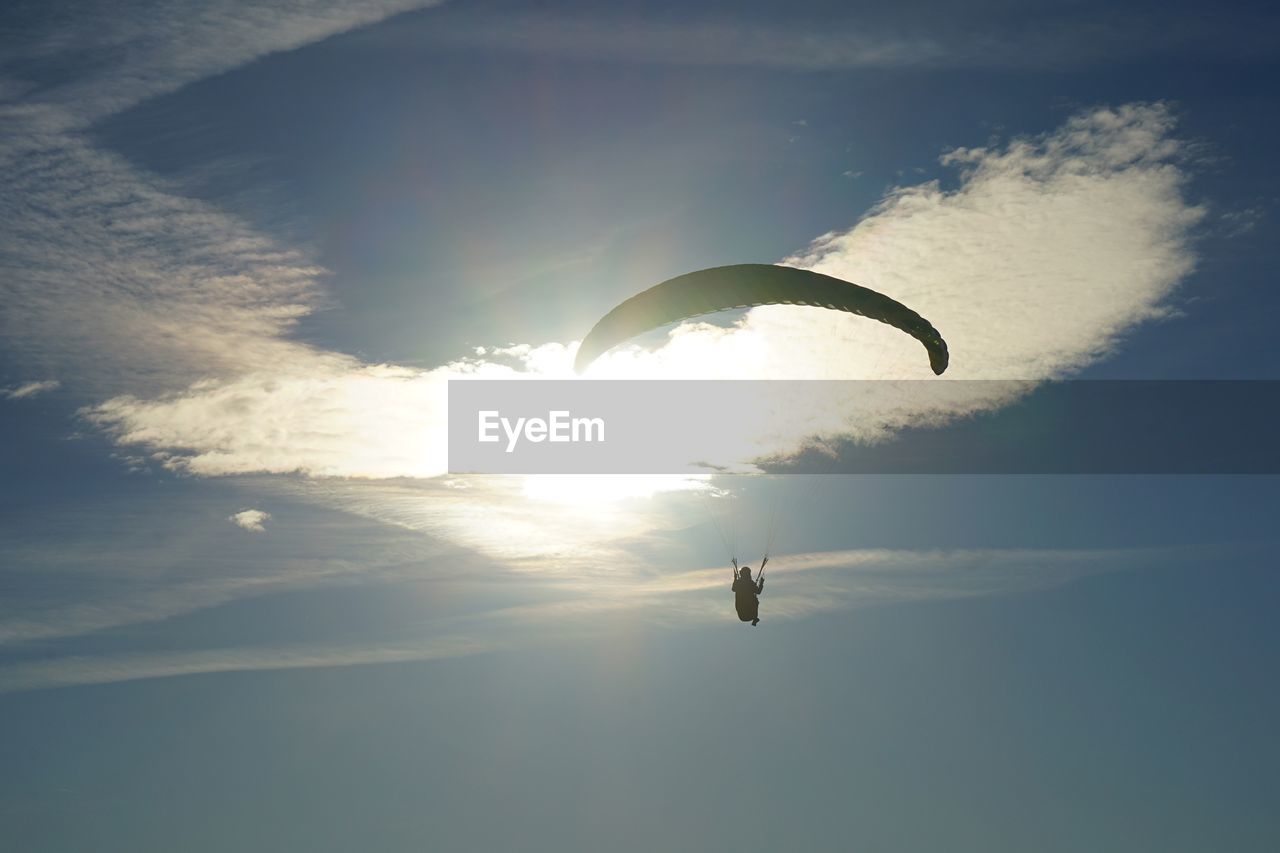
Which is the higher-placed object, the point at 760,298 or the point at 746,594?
the point at 760,298

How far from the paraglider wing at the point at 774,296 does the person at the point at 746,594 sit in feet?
30.0

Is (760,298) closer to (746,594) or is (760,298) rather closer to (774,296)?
(774,296)

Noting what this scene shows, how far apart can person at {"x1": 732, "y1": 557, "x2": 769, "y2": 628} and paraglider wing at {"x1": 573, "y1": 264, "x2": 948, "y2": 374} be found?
9.14m

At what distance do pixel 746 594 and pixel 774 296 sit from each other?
1029 centimetres

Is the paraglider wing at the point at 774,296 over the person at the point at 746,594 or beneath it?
over

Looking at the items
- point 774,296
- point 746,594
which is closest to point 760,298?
point 774,296

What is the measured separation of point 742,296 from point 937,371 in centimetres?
682

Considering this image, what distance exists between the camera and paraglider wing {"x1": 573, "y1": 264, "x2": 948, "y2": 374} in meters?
29.6

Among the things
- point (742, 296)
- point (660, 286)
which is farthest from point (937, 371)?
point (660, 286)

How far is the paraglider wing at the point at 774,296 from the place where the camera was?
29.6m

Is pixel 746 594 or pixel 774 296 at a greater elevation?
pixel 774 296

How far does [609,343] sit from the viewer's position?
32.2 meters

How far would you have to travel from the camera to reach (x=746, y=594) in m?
31.9

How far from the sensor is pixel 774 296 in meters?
29.7
